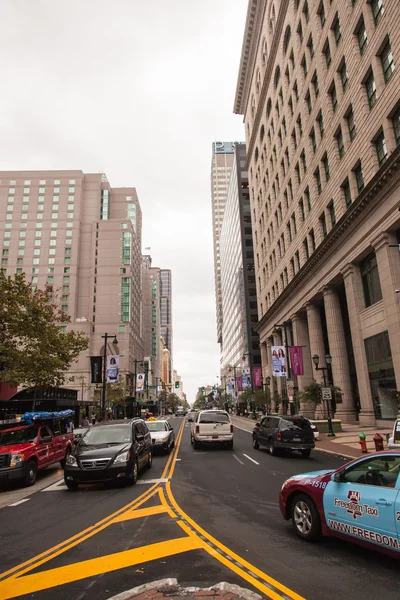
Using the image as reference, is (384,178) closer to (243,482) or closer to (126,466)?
(243,482)

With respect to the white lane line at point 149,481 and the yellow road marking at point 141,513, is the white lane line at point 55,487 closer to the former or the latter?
the white lane line at point 149,481

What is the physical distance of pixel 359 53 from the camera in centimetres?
2816

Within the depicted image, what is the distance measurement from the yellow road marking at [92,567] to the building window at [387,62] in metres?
27.7

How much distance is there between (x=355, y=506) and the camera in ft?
18.5

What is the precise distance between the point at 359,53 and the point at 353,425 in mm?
27586

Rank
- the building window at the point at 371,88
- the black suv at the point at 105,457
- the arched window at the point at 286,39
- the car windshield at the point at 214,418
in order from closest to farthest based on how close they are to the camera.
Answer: the black suv at the point at 105,457, the car windshield at the point at 214,418, the building window at the point at 371,88, the arched window at the point at 286,39

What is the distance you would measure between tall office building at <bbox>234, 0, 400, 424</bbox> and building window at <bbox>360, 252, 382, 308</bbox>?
0.08 metres

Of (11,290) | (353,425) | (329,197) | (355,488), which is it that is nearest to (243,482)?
(355,488)

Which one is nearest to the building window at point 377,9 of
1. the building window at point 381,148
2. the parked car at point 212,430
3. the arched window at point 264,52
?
the building window at point 381,148

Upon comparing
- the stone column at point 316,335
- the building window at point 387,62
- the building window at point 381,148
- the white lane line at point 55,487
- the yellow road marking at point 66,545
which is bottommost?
the white lane line at point 55,487

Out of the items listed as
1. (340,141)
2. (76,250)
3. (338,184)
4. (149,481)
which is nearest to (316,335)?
(338,184)

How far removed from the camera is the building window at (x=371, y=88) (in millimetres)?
26548

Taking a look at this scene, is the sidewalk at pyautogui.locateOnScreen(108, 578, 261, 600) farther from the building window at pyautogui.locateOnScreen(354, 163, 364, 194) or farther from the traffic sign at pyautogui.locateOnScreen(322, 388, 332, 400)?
the building window at pyautogui.locateOnScreen(354, 163, 364, 194)

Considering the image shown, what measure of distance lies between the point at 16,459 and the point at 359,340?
2452cm
